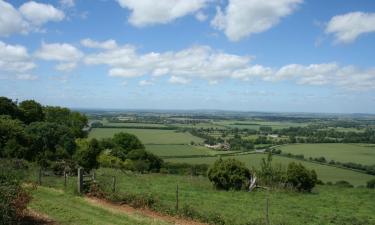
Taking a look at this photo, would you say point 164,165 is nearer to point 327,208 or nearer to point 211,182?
point 211,182

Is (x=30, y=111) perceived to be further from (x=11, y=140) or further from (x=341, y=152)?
(x=341, y=152)

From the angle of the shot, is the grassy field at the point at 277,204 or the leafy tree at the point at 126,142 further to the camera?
the leafy tree at the point at 126,142

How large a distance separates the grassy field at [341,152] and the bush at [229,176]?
45.7m

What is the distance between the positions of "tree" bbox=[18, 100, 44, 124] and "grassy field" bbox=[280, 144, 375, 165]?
5093 cm

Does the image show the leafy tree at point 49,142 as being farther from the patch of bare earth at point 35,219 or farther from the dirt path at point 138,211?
the patch of bare earth at point 35,219

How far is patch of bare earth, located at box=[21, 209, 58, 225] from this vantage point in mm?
14908

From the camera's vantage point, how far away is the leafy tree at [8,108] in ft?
196

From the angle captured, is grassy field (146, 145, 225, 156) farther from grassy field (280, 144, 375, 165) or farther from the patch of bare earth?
the patch of bare earth

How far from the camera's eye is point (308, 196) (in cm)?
3512

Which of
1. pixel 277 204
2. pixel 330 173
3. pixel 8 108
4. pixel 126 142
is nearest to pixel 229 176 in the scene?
pixel 277 204

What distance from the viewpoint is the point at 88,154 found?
54562mm

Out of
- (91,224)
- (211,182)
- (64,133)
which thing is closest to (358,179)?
(211,182)

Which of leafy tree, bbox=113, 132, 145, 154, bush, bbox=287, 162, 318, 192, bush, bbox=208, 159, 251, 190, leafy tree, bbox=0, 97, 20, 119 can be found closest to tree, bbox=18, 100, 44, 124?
leafy tree, bbox=0, 97, 20, 119

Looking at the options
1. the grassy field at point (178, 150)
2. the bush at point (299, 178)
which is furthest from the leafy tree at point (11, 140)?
the grassy field at point (178, 150)
